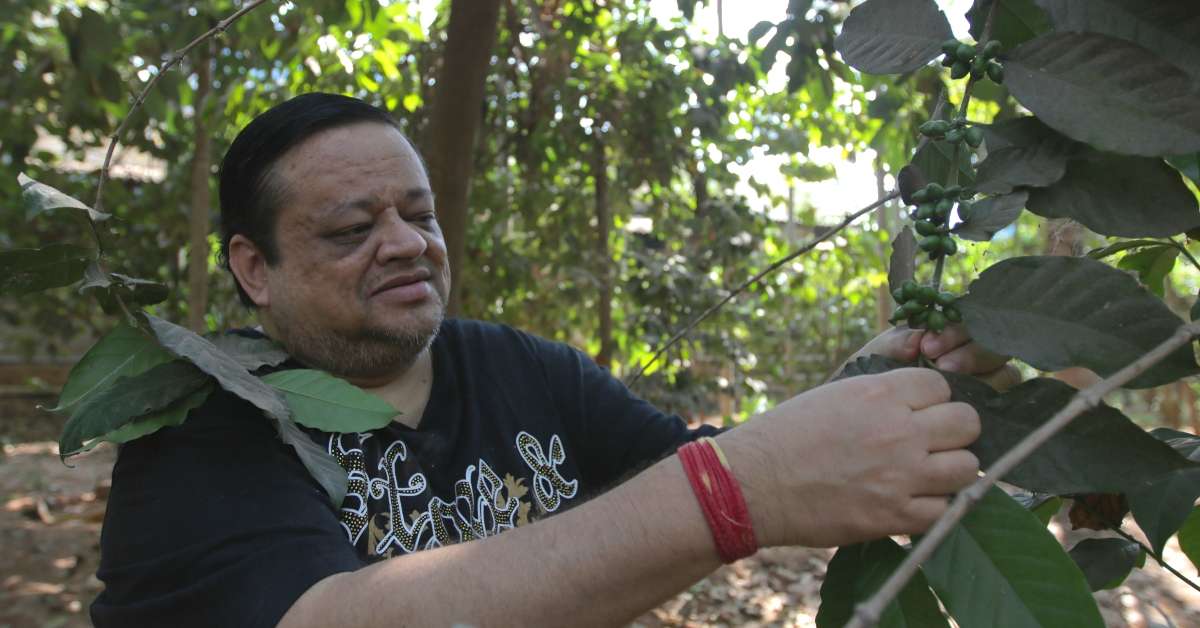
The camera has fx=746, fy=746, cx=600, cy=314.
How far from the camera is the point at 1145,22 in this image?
33.8 inches

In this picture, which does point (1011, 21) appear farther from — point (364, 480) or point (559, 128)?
point (559, 128)

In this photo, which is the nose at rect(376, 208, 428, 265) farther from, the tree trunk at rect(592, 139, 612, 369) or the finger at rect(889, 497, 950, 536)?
the tree trunk at rect(592, 139, 612, 369)

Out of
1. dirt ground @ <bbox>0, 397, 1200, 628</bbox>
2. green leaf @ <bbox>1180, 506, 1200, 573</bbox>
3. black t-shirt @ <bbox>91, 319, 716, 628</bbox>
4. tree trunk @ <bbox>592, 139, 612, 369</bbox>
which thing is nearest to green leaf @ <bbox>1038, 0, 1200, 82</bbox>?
green leaf @ <bbox>1180, 506, 1200, 573</bbox>

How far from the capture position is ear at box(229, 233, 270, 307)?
5.20 feet

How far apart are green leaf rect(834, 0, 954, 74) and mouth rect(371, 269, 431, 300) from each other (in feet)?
2.99

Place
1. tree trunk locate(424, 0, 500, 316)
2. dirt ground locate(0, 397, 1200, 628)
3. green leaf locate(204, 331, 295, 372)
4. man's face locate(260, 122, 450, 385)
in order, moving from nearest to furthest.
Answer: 1. green leaf locate(204, 331, 295, 372)
2. man's face locate(260, 122, 450, 385)
3. tree trunk locate(424, 0, 500, 316)
4. dirt ground locate(0, 397, 1200, 628)

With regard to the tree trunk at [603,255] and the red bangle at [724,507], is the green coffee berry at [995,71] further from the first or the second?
the tree trunk at [603,255]

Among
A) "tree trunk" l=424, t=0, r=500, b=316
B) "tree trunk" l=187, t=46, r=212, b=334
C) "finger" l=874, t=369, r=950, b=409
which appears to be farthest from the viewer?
"tree trunk" l=187, t=46, r=212, b=334

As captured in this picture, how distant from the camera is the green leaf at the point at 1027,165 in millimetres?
837

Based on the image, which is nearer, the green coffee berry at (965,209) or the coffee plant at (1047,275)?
the coffee plant at (1047,275)

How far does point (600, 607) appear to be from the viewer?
2.91 ft

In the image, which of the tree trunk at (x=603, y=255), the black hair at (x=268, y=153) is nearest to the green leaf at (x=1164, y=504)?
the black hair at (x=268, y=153)

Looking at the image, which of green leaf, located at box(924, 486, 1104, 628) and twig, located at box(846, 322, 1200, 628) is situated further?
green leaf, located at box(924, 486, 1104, 628)

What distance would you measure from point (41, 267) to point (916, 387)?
4.02 ft
